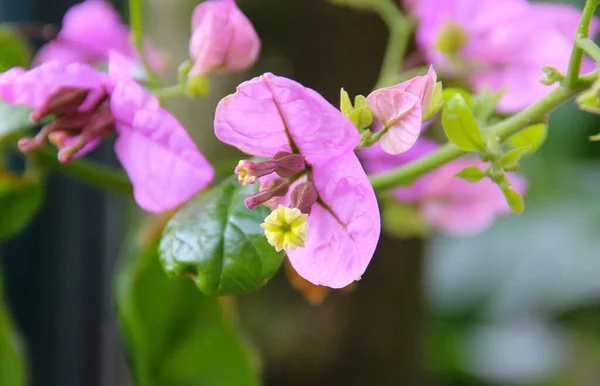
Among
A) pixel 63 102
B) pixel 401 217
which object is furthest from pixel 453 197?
pixel 63 102

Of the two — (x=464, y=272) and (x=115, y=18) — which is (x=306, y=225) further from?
(x=464, y=272)

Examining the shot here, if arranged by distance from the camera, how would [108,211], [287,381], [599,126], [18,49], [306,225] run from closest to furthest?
1. [306,225]
2. [18,49]
3. [287,381]
4. [108,211]
5. [599,126]

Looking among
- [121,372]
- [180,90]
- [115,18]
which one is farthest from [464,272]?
[180,90]

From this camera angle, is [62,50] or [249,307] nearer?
[62,50]

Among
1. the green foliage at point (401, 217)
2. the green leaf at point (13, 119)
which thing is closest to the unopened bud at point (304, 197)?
the green leaf at point (13, 119)

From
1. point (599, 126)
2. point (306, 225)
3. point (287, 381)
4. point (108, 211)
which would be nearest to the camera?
point (306, 225)

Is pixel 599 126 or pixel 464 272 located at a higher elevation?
pixel 599 126
